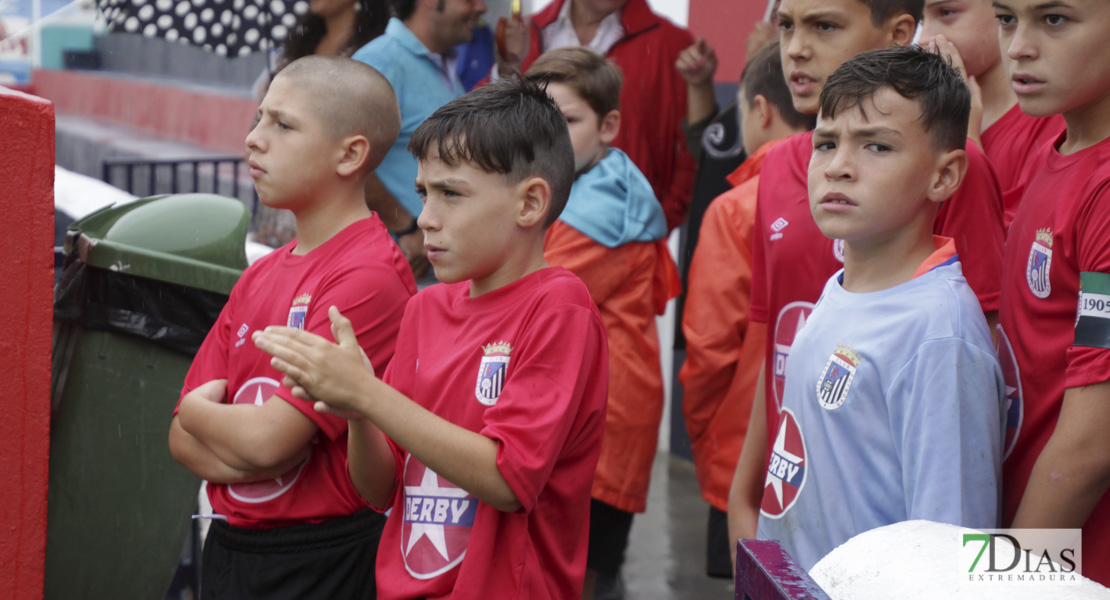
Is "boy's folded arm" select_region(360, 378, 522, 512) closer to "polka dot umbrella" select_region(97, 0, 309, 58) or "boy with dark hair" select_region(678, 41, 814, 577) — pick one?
"boy with dark hair" select_region(678, 41, 814, 577)

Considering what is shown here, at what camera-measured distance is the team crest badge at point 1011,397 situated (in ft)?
6.79

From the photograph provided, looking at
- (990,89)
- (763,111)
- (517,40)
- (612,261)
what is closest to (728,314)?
(612,261)

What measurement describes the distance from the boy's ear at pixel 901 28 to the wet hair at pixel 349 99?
4.07 feet

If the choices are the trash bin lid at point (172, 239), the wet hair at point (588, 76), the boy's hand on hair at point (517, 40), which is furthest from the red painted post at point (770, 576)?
the boy's hand on hair at point (517, 40)

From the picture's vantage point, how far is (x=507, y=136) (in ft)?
6.83

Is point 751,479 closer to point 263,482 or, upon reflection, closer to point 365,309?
point 365,309

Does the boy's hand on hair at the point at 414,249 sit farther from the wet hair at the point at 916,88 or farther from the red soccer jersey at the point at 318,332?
the wet hair at the point at 916,88

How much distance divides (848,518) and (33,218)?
1.69 meters

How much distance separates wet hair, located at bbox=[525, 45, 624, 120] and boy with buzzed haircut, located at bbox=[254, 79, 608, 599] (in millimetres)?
1434

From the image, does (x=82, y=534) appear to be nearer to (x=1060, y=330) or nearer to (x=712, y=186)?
(x=1060, y=330)

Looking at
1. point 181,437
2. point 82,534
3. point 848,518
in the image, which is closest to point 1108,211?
point 848,518

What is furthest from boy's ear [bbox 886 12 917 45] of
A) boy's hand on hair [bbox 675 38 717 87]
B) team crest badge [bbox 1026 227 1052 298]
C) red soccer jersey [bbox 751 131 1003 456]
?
boy's hand on hair [bbox 675 38 717 87]

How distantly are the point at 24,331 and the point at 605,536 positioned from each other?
6.76 feet

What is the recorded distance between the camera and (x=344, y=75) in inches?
101
